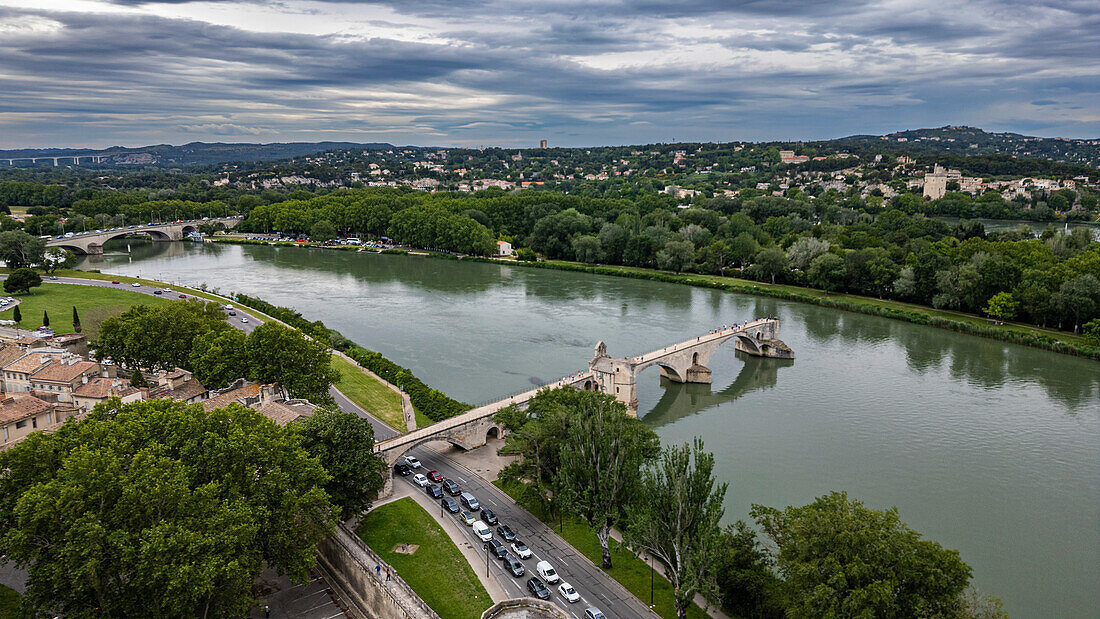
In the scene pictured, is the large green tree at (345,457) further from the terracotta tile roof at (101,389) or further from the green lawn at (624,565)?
the terracotta tile roof at (101,389)

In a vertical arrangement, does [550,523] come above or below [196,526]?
below

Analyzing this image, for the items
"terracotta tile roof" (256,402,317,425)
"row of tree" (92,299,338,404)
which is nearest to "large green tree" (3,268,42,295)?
"row of tree" (92,299,338,404)

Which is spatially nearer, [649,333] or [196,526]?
[196,526]

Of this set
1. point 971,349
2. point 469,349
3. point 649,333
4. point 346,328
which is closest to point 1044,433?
point 971,349

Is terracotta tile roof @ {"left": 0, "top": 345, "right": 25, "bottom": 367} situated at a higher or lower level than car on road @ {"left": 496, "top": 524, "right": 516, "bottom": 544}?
higher

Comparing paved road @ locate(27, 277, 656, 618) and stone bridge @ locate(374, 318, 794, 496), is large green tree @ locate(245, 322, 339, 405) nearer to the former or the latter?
paved road @ locate(27, 277, 656, 618)

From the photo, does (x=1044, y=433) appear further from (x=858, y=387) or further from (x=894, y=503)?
(x=894, y=503)
